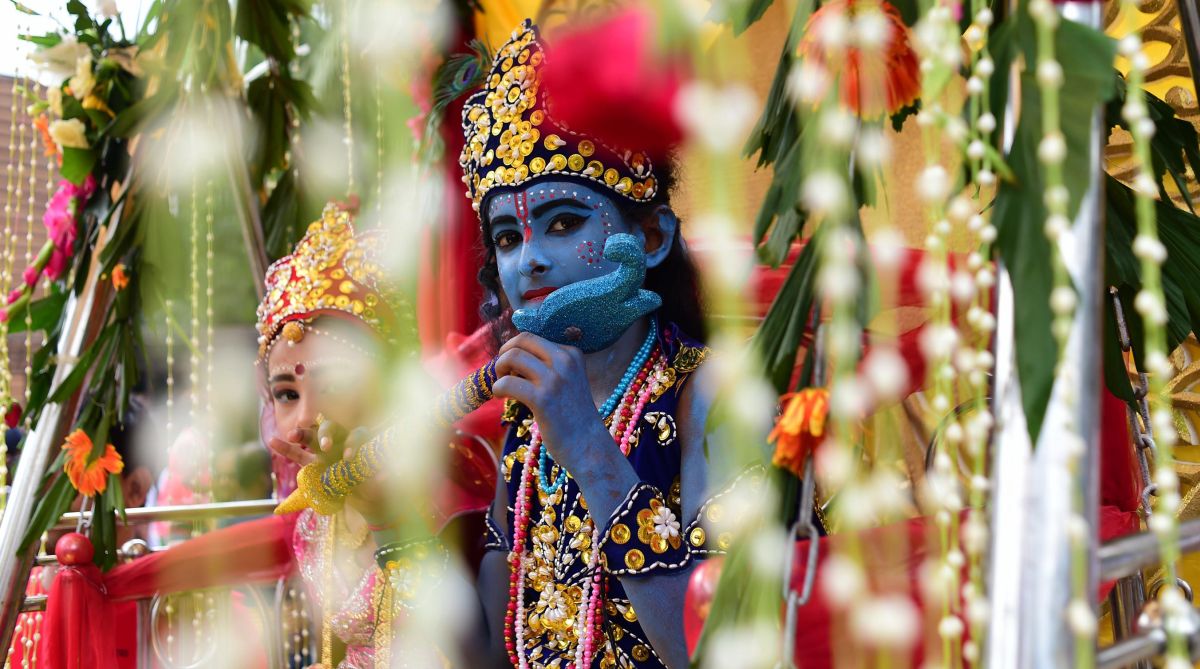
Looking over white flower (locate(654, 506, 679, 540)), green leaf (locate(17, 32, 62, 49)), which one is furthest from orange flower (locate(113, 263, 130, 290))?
white flower (locate(654, 506, 679, 540))

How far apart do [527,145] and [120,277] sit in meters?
1.09

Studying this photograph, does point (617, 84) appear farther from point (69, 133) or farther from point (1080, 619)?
point (69, 133)

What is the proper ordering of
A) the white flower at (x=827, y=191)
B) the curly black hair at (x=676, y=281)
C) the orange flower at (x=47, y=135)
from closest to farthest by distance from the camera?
the white flower at (x=827, y=191), the curly black hair at (x=676, y=281), the orange flower at (x=47, y=135)

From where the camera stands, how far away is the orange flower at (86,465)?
1.88m

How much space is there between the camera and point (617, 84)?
1.10m

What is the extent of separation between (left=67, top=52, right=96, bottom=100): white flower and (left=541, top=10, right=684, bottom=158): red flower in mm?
1160

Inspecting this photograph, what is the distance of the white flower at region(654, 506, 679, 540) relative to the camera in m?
1.11

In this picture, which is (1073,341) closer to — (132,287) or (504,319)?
(504,319)

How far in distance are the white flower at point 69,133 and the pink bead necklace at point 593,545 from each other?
3.98ft

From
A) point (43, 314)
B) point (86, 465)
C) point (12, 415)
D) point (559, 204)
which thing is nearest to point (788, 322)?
point (559, 204)

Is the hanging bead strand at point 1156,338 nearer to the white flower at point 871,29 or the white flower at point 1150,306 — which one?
the white flower at point 1150,306

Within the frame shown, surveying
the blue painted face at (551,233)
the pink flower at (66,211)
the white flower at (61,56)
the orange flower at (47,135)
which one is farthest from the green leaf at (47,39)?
the blue painted face at (551,233)

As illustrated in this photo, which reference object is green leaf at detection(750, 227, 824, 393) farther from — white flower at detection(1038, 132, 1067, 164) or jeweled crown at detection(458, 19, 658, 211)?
jeweled crown at detection(458, 19, 658, 211)

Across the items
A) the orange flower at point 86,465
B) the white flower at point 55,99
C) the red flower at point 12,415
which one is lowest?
the orange flower at point 86,465
